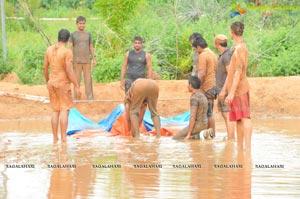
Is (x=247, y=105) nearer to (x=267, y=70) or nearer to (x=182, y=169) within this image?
(x=182, y=169)

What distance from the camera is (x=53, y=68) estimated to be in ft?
40.0

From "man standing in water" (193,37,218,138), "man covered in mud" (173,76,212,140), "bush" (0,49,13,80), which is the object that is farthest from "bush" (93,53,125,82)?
"man covered in mud" (173,76,212,140)

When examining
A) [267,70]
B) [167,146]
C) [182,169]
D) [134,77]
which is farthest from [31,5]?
[182,169]

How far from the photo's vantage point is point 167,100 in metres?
16.6

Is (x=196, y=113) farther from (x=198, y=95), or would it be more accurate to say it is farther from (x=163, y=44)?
(x=163, y=44)

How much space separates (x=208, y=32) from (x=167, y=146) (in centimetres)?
878

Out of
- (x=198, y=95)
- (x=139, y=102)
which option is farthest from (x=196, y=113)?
(x=139, y=102)

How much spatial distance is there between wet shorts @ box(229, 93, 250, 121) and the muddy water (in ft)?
1.50

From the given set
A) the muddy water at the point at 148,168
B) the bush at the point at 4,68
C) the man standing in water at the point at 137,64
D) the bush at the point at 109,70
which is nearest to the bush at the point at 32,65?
the bush at the point at 4,68

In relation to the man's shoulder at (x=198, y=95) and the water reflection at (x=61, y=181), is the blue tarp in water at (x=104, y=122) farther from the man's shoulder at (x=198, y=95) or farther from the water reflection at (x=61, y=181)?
the water reflection at (x=61, y=181)

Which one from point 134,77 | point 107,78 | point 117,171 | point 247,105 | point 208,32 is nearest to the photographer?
point 117,171

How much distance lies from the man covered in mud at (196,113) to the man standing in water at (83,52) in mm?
3951

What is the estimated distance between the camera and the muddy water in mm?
7812

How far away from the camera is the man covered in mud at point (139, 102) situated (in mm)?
12562
